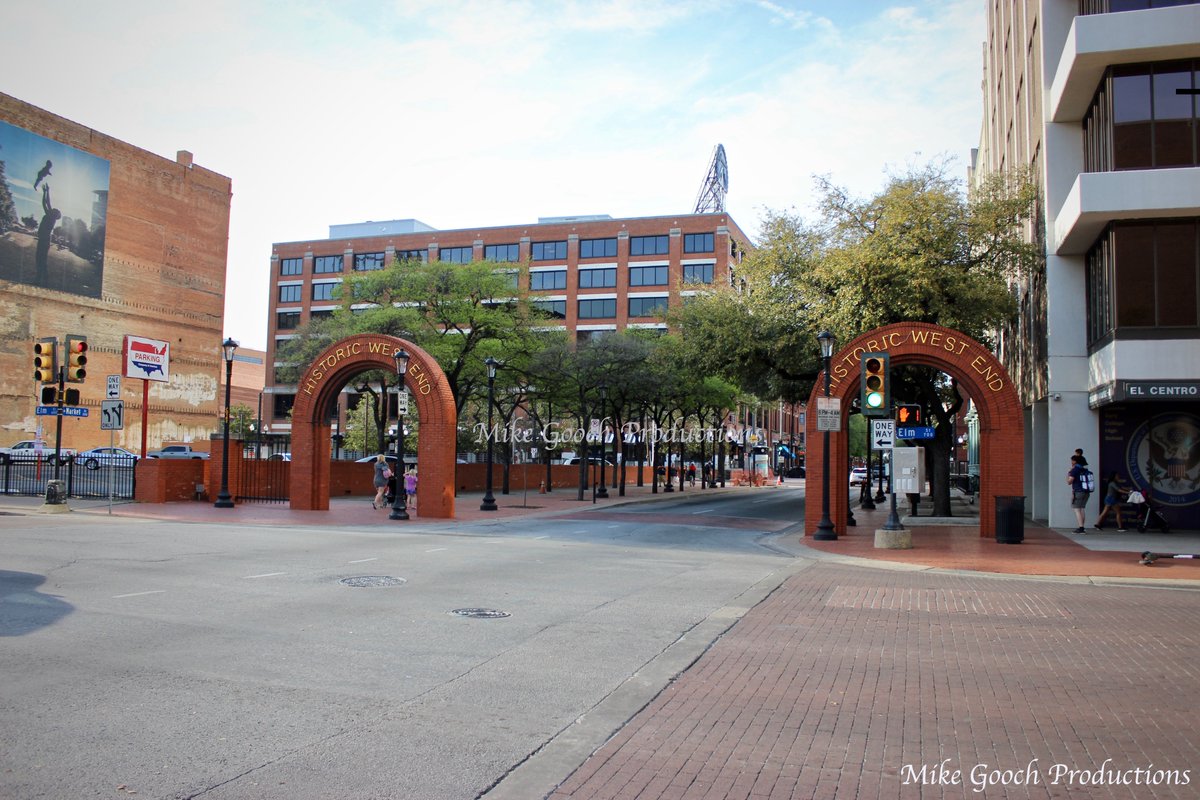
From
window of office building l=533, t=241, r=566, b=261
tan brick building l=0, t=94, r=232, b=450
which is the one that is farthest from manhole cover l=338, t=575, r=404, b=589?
window of office building l=533, t=241, r=566, b=261

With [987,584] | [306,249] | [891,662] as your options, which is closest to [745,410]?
[306,249]

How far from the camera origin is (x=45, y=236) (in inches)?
2373

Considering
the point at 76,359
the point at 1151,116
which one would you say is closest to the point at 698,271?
the point at 1151,116

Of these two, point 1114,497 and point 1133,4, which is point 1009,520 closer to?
point 1114,497

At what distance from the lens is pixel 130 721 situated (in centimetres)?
591

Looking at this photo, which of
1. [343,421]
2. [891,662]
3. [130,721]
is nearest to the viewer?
[130,721]

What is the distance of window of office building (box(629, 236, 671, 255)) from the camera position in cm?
8544

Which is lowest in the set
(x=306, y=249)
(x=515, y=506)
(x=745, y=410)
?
(x=515, y=506)

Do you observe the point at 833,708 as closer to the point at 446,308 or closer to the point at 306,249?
the point at 446,308

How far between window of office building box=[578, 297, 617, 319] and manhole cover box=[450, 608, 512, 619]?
76005 millimetres

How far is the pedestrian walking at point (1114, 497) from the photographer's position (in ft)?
77.8

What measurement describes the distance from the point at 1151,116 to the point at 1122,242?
10.9 feet

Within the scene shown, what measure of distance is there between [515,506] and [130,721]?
94.5 ft

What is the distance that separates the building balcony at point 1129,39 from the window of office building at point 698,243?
59988mm
